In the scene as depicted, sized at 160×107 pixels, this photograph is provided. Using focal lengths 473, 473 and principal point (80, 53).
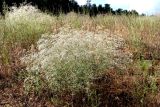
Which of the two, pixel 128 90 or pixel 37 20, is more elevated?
pixel 37 20

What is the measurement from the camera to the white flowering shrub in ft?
22.6

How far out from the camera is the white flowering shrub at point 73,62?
22.6ft

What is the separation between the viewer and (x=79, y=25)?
10.6 metres

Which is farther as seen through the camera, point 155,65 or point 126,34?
point 126,34

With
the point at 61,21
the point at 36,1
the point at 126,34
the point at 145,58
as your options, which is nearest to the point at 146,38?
the point at 126,34

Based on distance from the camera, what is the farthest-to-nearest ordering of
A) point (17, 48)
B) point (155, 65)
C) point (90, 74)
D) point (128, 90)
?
point (17, 48)
point (155, 65)
point (128, 90)
point (90, 74)

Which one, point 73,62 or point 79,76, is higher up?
point 73,62

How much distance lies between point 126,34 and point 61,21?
1.93 metres

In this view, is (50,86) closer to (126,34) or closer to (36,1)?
(126,34)

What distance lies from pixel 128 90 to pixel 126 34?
2757mm

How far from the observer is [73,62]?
6.90 metres

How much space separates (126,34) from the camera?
9.91 meters

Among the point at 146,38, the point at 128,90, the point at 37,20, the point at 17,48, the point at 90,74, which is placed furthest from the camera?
the point at 37,20

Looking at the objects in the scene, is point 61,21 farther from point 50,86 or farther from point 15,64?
point 50,86
